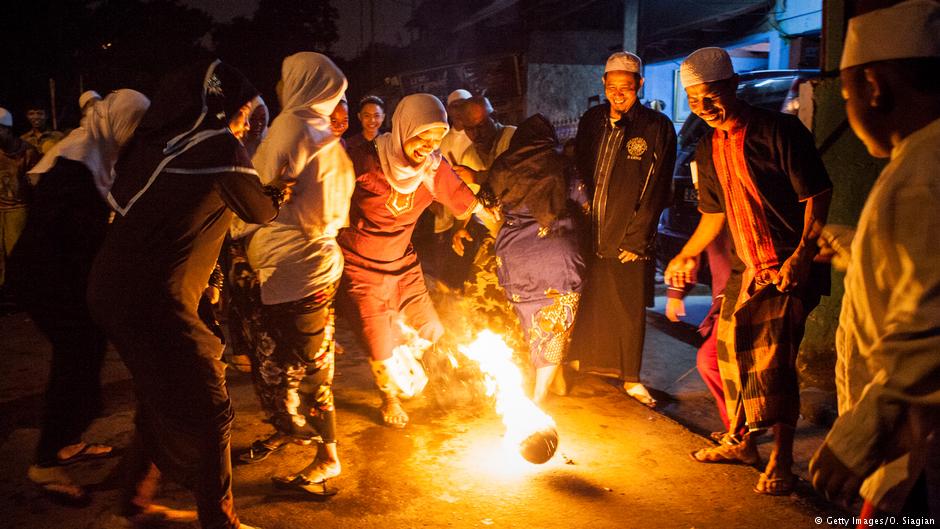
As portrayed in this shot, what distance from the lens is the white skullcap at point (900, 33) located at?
165cm

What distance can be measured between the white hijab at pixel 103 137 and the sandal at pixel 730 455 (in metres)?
3.59

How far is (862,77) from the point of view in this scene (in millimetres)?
1774

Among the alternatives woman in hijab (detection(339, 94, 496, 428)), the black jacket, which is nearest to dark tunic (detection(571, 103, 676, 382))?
the black jacket

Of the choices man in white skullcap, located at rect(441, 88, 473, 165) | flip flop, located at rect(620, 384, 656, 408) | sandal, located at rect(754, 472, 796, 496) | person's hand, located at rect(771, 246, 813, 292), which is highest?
man in white skullcap, located at rect(441, 88, 473, 165)

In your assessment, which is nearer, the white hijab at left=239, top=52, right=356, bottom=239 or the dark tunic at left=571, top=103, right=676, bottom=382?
the white hijab at left=239, top=52, right=356, bottom=239

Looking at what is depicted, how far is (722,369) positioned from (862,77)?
248cm

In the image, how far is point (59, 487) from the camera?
3643 millimetres

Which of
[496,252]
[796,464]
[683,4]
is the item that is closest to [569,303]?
[496,252]

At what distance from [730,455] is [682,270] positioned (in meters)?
1.07

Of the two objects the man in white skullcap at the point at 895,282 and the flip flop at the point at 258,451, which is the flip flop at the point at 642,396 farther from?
the man in white skullcap at the point at 895,282

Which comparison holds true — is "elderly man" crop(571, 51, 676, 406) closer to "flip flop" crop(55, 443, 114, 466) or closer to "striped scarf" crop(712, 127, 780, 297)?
"striped scarf" crop(712, 127, 780, 297)

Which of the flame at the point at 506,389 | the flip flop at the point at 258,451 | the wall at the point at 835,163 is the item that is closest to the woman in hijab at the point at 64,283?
the flip flop at the point at 258,451

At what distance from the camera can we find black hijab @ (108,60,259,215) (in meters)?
2.87

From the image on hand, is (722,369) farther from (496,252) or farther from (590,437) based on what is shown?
(496,252)
